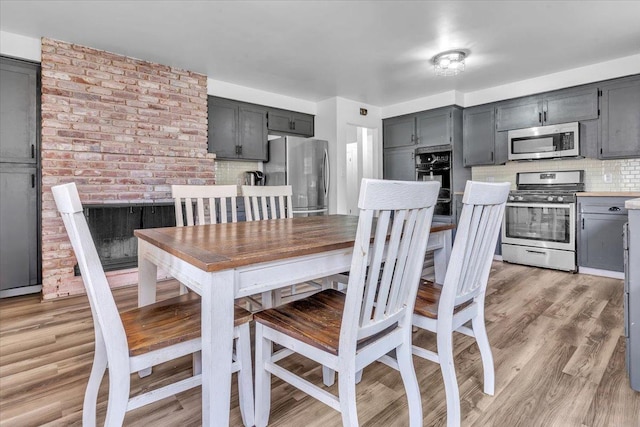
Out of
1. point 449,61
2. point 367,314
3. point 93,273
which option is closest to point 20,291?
point 93,273

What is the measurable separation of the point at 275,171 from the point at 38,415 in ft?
12.3

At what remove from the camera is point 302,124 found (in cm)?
533

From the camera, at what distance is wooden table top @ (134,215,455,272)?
1.08 m

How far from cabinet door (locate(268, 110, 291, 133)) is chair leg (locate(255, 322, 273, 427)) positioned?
3.98 m

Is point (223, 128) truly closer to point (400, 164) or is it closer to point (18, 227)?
point (18, 227)

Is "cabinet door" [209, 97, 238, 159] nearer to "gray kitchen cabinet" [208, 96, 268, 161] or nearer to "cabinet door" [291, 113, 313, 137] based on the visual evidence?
"gray kitchen cabinet" [208, 96, 268, 161]

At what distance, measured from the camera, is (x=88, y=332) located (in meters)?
2.31

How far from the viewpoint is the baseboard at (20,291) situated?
124 inches

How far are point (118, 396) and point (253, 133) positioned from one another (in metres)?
4.04

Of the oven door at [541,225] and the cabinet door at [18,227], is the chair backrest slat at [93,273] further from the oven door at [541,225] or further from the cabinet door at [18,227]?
the oven door at [541,225]

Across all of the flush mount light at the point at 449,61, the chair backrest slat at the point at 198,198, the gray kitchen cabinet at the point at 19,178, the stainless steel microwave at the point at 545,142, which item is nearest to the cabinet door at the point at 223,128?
the gray kitchen cabinet at the point at 19,178

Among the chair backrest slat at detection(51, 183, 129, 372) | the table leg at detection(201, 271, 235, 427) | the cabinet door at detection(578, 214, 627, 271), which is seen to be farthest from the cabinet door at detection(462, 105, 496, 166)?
the chair backrest slat at detection(51, 183, 129, 372)

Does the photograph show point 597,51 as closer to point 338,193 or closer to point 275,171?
point 338,193

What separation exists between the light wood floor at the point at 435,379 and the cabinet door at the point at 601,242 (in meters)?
1.16
